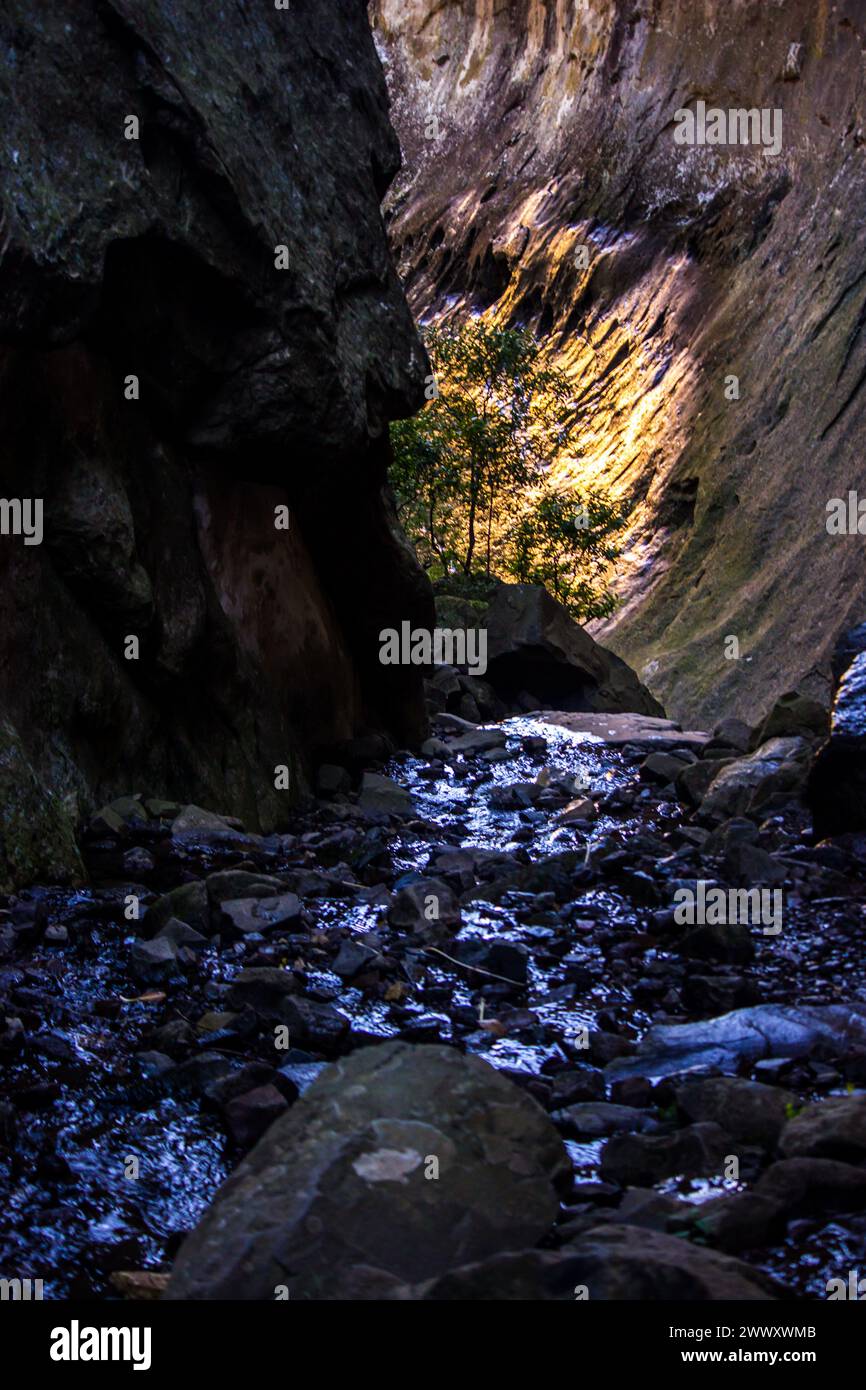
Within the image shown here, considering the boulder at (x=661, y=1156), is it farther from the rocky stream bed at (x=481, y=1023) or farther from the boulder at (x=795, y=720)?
the boulder at (x=795, y=720)

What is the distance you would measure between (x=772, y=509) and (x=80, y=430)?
1361cm

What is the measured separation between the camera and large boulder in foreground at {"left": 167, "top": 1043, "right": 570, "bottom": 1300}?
8.27ft

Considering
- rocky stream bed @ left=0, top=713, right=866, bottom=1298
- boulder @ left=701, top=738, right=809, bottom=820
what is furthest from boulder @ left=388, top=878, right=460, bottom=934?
boulder @ left=701, top=738, right=809, bottom=820

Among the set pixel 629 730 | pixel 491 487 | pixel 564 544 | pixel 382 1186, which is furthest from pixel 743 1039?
pixel 564 544

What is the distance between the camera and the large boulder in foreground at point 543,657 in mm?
14180

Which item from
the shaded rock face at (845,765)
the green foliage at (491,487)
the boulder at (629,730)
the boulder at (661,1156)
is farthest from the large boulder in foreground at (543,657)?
the boulder at (661,1156)

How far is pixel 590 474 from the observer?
23766mm

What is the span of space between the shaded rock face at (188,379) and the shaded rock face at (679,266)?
7.13 meters

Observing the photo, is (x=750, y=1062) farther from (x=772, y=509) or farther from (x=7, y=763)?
(x=772, y=509)

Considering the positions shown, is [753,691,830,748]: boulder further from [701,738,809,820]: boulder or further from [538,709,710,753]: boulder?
[538,709,710,753]: boulder

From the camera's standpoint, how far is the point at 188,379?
23.9ft
